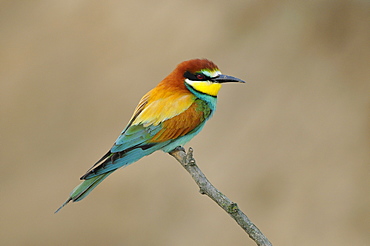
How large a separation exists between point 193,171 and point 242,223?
0.19 m

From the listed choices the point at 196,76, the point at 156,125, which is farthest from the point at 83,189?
the point at 196,76

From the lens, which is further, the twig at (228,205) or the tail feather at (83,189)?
the tail feather at (83,189)

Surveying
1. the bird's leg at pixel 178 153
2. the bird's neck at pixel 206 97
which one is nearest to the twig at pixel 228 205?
the bird's leg at pixel 178 153

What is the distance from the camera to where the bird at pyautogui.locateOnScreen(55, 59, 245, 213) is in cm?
127

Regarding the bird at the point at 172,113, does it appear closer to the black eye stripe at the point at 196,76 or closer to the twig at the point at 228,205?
the black eye stripe at the point at 196,76

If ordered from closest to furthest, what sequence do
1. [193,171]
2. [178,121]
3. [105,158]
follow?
[193,171], [105,158], [178,121]

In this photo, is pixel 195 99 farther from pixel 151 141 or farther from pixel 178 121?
pixel 151 141

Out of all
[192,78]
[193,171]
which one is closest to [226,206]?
[193,171]

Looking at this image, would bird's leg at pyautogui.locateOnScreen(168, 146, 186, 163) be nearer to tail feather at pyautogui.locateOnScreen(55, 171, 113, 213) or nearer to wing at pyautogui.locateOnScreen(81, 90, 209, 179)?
wing at pyautogui.locateOnScreen(81, 90, 209, 179)

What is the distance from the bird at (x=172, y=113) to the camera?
1.27 metres

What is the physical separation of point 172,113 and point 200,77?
0.47 feet

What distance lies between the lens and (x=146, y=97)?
4.63 feet

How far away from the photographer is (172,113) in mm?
1353

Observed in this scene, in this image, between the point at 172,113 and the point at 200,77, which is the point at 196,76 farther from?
the point at 172,113
